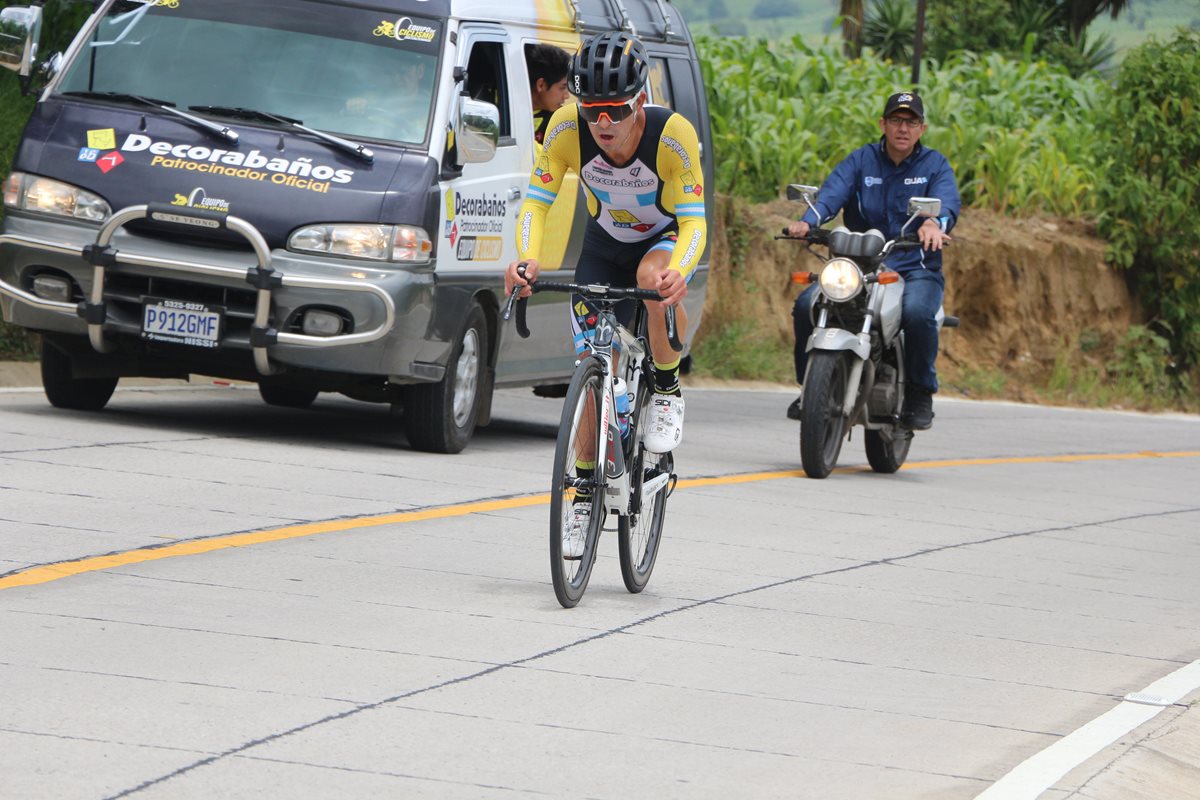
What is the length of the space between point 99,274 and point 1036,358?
16.6 m

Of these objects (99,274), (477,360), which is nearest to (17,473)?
(99,274)

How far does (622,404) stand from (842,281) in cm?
478

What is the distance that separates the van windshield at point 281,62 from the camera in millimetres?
11570

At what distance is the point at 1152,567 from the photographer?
10.2m

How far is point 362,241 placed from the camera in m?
11.0

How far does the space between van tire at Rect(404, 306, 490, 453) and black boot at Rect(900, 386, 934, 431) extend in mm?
2625

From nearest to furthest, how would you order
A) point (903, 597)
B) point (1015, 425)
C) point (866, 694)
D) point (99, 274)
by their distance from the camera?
point (866, 694) → point (903, 597) → point (99, 274) → point (1015, 425)

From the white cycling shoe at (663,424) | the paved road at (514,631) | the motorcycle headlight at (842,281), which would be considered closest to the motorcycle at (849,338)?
the motorcycle headlight at (842,281)

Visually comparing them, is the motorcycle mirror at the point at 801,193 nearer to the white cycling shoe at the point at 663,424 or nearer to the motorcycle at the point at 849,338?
the motorcycle at the point at 849,338

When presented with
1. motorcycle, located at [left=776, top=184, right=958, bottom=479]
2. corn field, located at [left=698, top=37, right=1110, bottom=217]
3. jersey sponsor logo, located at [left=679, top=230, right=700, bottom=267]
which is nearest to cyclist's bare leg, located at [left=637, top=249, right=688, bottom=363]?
jersey sponsor logo, located at [left=679, top=230, right=700, bottom=267]

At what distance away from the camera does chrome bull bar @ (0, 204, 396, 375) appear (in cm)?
1087

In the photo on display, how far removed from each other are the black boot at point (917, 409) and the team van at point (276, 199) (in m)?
2.52

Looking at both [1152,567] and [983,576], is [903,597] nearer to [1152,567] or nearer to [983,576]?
[983,576]

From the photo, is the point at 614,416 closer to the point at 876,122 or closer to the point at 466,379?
the point at 466,379
